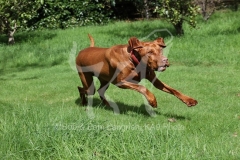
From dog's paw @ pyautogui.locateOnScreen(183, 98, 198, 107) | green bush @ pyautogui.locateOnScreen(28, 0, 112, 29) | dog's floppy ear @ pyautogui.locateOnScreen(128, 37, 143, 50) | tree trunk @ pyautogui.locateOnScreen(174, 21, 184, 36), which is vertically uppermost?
dog's floppy ear @ pyautogui.locateOnScreen(128, 37, 143, 50)

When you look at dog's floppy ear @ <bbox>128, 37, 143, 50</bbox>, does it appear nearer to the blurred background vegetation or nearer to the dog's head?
the dog's head

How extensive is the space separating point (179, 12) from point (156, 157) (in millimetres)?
10651

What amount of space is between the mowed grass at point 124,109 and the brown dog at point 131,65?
0.47 meters

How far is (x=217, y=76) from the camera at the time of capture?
922 centimetres

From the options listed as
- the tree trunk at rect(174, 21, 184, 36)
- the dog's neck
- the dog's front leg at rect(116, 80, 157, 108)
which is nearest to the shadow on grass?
the dog's front leg at rect(116, 80, 157, 108)

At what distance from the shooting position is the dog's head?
5648mm

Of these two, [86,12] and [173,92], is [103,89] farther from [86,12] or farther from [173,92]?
[86,12]

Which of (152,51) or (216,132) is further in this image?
(152,51)

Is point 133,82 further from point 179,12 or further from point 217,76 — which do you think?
point 179,12

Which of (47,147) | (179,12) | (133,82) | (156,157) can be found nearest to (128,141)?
(156,157)

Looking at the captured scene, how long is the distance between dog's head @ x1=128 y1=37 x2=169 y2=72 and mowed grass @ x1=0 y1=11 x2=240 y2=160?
33.5 inches

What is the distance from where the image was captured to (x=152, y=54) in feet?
18.8

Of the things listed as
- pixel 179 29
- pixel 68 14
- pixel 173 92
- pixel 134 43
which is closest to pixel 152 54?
pixel 134 43

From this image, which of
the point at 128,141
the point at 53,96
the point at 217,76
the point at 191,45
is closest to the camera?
the point at 128,141
